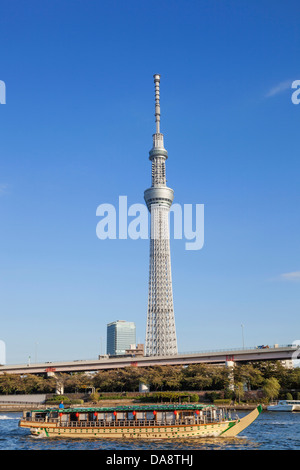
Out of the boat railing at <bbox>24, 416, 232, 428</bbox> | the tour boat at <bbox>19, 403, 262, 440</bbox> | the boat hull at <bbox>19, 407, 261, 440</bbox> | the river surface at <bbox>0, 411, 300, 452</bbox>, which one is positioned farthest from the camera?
the boat railing at <bbox>24, 416, 232, 428</bbox>

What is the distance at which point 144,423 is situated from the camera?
185ft

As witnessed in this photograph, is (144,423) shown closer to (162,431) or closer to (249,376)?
(162,431)

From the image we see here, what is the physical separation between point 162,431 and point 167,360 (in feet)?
318

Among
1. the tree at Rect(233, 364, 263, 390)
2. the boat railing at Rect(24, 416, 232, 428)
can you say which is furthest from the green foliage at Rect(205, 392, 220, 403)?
the boat railing at Rect(24, 416, 232, 428)

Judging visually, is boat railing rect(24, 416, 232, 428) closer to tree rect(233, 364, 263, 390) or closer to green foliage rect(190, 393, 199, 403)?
green foliage rect(190, 393, 199, 403)

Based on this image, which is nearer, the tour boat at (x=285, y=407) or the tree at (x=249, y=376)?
the tour boat at (x=285, y=407)

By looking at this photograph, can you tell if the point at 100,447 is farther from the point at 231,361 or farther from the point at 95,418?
the point at 231,361

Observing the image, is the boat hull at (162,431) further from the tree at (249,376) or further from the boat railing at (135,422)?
the tree at (249,376)

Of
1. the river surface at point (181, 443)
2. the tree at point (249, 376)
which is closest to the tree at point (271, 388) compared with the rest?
the tree at point (249, 376)

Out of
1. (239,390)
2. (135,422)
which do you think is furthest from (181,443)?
(239,390)

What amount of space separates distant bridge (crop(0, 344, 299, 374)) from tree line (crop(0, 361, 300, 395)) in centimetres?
291

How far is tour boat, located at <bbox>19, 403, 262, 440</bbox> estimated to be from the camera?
55.2 meters

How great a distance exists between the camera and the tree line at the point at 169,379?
11762 centimetres

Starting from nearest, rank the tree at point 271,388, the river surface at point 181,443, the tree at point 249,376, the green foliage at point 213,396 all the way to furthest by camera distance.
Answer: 1. the river surface at point 181,443
2. the tree at point 271,388
3. the green foliage at point 213,396
4. the tree at point 249,376
